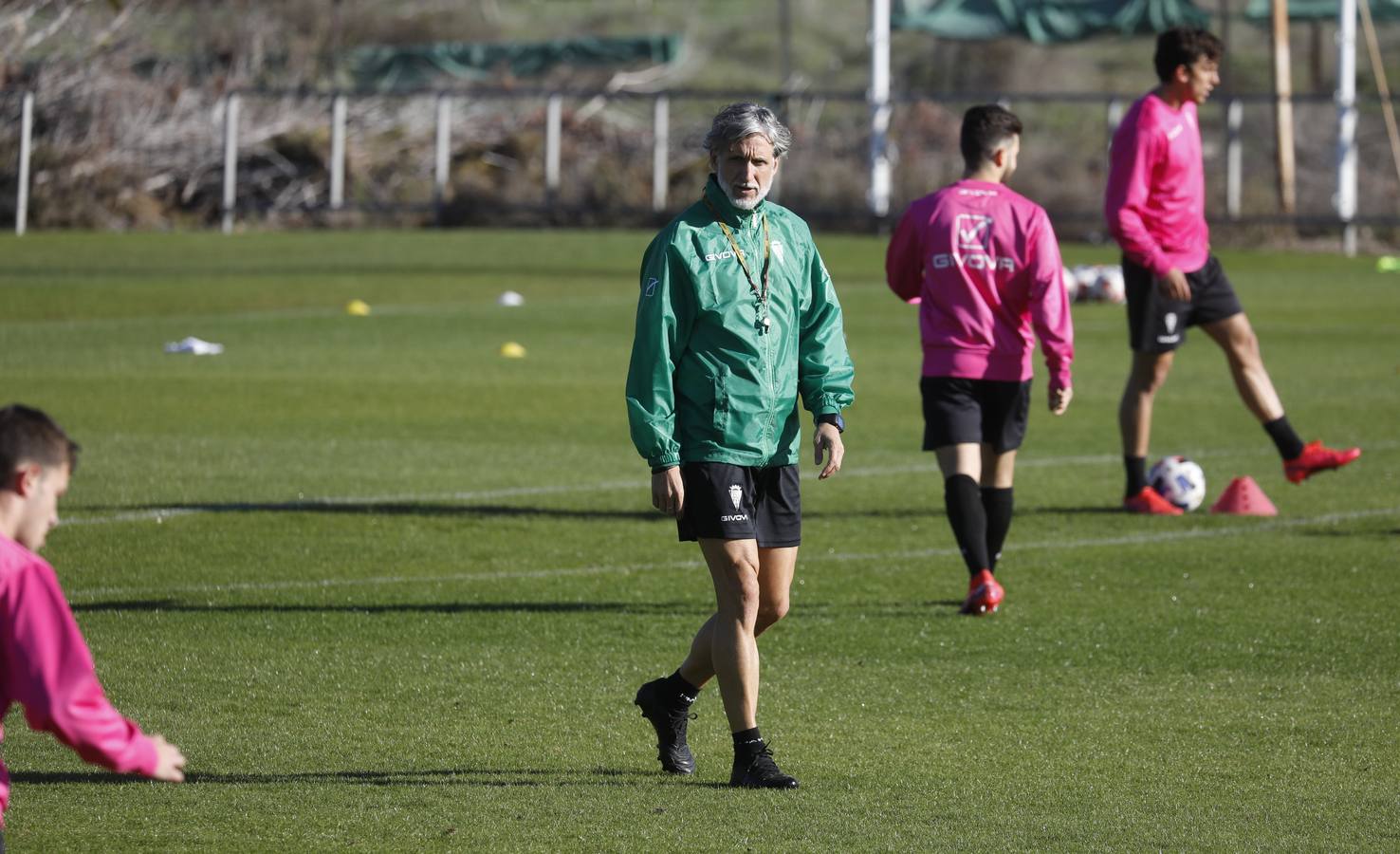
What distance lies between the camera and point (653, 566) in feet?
31.9

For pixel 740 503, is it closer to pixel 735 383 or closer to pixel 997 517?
pixel 735 383

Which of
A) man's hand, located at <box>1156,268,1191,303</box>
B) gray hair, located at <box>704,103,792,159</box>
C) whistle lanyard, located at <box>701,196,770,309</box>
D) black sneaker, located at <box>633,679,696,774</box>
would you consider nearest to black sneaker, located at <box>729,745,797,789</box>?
black sneaker, located at <box>633,679,696,774</box>

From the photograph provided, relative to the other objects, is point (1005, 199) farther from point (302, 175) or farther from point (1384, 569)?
point (302, 175)

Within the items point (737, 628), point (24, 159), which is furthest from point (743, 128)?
point (24, 159)

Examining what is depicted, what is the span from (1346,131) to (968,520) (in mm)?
25435

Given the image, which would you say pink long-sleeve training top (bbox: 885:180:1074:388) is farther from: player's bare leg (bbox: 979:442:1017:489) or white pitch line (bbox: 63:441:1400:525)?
white pitch line (bbox: 63:441:1400:525)

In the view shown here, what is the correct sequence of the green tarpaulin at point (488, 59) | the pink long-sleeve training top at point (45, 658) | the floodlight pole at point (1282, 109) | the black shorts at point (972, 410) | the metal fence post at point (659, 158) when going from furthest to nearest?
1. the green tarpaulin at point (488, 59)
2. the metal fence post at point (659, 158)
3. the floodlight pole at point (1282, 109)
4. the black shorts at point (972, 410)
5. the pink long-sleeve training top at point (45, 658)

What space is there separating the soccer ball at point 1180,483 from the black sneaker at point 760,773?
5960mm

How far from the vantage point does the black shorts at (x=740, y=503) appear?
5.79 m

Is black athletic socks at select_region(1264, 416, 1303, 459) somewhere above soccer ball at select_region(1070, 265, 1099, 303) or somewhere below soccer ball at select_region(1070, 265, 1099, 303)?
above

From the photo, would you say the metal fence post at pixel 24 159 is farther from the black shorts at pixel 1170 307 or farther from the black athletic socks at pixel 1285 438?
the black athletic socks at pixel 1285 438

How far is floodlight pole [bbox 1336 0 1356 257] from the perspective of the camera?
32031 millimetres

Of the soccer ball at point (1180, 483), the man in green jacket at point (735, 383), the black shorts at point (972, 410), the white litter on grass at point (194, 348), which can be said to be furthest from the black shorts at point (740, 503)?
the white litter on grass at point (194, 348)

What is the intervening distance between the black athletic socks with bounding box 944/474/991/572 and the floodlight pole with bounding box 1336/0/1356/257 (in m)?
25.1
